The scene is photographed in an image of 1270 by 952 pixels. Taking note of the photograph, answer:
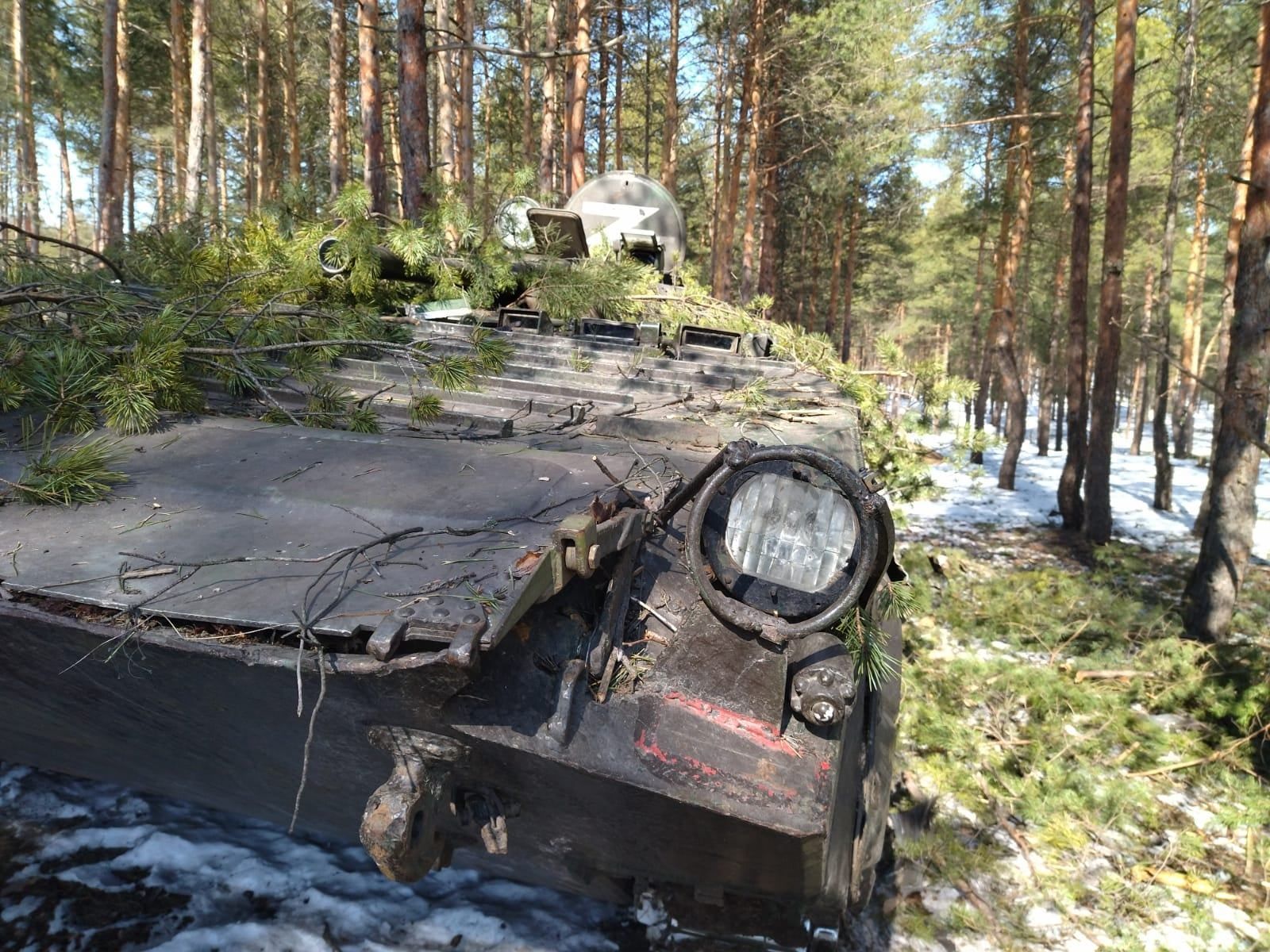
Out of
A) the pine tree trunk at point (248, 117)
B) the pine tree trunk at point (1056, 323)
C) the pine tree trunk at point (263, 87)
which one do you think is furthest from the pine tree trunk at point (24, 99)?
the pine tree trunk at point (1056, 323)

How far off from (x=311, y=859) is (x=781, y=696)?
2.04 m

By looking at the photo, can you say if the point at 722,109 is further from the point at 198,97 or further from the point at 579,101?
the point at 198,97

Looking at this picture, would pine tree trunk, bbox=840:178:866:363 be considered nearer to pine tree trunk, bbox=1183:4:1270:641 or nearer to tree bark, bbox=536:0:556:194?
tree bark, bbox=536:0:556:194

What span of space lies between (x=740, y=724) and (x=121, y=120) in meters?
18.6

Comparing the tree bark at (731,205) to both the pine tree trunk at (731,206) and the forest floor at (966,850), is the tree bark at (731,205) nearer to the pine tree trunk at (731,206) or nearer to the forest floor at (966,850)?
the pine tree trunk at (731,206)

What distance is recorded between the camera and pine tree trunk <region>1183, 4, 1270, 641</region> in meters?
5.50

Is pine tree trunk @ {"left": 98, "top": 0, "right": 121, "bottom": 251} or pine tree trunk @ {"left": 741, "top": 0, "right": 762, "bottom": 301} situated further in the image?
pine tree trunk @ {"left": 741, "top": 0, "right": 762, "bottom": 301}

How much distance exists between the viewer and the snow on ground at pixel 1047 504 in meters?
9.20

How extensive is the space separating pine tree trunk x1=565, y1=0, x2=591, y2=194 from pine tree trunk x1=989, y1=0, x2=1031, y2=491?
6287 millimetres

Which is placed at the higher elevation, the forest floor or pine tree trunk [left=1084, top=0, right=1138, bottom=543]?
pine tree trunk [left=1084, top=0, right=1138, bottom=543]

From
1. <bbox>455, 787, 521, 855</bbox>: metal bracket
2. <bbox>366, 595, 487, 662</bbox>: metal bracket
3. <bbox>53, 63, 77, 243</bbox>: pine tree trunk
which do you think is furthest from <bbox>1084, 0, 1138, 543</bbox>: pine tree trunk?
<bbox>53, 63, 77, 243</bbox>: pine tree trunk

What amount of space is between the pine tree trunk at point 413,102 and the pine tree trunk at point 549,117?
16.8ft

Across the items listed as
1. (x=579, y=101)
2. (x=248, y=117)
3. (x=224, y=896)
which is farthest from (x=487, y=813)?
(x=248, y=117)

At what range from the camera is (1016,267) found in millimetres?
13734
